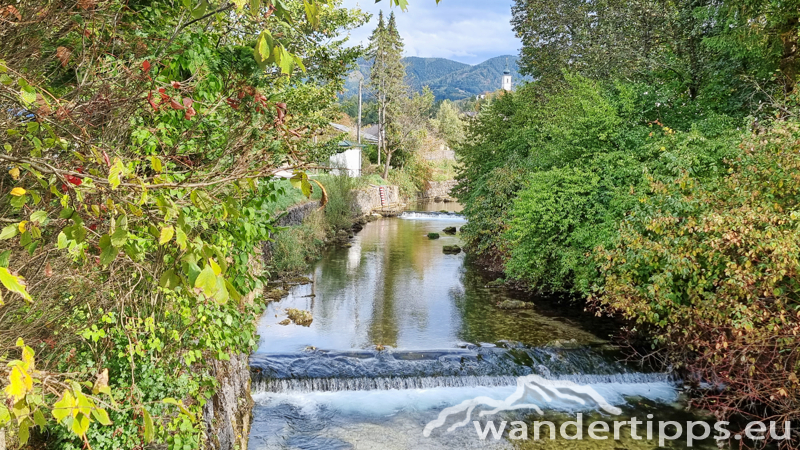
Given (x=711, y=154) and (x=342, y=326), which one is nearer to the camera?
(x=711, y=154)

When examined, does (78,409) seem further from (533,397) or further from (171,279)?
(533,397)

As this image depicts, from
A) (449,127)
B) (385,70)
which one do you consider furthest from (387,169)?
(449,127)

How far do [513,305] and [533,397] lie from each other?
453cm

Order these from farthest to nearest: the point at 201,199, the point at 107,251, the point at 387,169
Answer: the point at 387,169
the point at 201,199
the point at 107,251

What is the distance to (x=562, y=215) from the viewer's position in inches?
483

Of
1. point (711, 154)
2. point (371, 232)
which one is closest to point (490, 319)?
point (711, 154)

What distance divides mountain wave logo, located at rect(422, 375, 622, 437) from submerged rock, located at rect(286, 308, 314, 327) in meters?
4.48

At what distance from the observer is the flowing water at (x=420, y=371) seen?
8.06m

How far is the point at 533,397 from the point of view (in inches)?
357

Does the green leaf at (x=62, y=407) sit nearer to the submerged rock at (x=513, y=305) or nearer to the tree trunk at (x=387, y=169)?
the submerged rock at (x=513, y=305)

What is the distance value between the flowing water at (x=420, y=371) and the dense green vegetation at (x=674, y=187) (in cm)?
108

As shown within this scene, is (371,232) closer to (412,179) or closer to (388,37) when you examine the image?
(412,179)

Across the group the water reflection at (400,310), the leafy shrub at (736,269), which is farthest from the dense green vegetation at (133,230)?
the leafy shrub at (736,269)

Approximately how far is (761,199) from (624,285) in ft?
7.90
